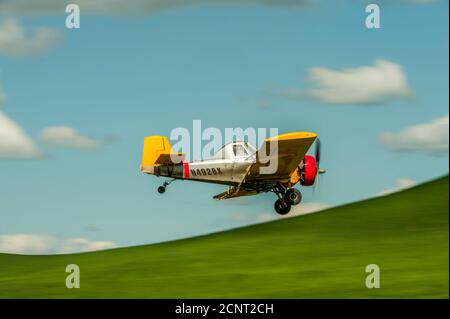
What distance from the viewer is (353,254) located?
50.3 metres

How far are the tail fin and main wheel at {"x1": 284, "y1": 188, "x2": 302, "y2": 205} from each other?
191 inches

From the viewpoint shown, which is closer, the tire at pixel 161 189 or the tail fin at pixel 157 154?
the tire at pixel 161 189

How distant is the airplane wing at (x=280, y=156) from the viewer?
97.9ft

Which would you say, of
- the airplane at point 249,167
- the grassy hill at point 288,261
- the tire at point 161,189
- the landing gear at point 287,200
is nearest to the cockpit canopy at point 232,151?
the airplane at point 249,167

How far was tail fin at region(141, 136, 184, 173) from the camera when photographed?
101ft

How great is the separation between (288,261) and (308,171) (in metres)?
17.2

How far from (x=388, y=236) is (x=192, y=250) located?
614 inches

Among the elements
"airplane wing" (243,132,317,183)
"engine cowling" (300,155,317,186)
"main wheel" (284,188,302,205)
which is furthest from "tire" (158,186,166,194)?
"engine cowling" (300,155,317,186)

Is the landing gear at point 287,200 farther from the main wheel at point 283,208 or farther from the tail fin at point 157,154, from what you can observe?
the tail fin at point 157,154

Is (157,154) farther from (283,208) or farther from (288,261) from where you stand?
(288,261)

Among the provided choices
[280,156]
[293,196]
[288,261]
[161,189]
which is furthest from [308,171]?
[288,261]
